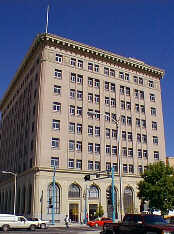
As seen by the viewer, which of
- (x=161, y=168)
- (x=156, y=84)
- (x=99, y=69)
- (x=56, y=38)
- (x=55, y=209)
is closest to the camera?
(x=161, y=168)

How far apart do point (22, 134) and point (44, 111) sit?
13628 millimetres

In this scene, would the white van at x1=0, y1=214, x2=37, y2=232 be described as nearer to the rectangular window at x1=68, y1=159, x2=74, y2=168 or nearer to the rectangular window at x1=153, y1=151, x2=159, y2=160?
the rectangular window at x1=68, y1=159, x2=74, y2=168

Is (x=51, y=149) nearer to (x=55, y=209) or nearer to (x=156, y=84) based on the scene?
(x=55, y=209)

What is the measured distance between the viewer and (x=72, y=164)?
56656mm

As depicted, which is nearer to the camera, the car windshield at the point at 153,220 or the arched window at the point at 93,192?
the car windshield at the point at 153,220

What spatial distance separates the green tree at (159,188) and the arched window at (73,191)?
13.7 m

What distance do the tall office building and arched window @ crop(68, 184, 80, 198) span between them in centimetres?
19

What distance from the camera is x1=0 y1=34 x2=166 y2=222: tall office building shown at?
2145 inches

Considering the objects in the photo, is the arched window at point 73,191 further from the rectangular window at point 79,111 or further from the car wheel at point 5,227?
the car wheel at point 5,227

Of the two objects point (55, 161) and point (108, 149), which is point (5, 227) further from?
point (108, 149)

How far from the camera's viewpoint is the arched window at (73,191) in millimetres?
54906

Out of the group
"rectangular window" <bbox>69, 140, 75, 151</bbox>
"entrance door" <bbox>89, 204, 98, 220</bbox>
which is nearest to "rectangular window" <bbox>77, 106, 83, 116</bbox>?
"rectangular window" <bbox>69, 140, 75, 151</bbox>

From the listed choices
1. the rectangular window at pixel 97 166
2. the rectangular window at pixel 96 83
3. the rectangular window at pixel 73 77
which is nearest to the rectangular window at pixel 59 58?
the rectangular window at pixel 73 77

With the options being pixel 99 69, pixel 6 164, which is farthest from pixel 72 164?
pixel 6 164
